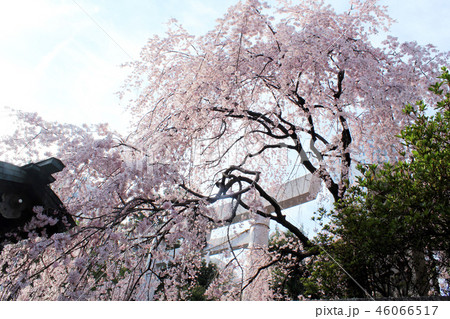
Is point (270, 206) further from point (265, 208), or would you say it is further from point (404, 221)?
point (404, 221)

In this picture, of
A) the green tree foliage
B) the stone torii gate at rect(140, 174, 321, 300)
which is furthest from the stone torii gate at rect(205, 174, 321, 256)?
the green tree foliage

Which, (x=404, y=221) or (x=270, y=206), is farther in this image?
(x=270, y=206)

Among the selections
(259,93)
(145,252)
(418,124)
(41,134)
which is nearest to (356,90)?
(259,93)

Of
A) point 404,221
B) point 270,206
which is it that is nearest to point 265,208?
point 270,206

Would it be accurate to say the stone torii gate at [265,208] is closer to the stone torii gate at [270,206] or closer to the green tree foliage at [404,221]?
the stone torii gate at [270,206]

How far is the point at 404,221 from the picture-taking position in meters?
2.96

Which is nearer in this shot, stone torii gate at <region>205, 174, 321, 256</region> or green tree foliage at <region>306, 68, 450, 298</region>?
green tree foliage at <region>306, 68, 450, 298</region>

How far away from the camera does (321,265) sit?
408 centimetres

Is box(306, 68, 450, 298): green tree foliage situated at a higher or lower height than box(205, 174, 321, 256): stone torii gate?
lower

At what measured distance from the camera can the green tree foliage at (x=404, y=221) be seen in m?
2.82

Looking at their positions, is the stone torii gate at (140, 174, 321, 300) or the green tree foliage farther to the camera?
the stone torii gate at (140, 174, 321, 300)

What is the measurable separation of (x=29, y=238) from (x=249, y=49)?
470 cm

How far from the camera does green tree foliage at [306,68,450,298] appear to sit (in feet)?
9.24

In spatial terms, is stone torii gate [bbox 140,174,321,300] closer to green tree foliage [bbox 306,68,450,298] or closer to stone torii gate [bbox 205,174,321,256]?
stone torii gate [bbox 205,174,321,256]
